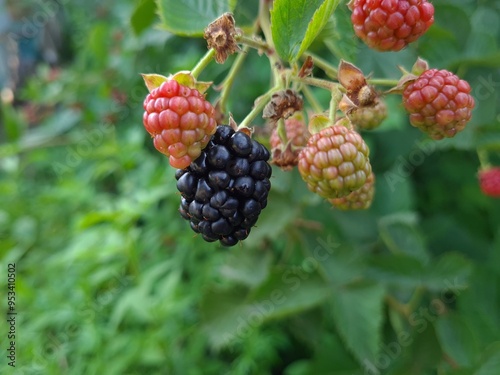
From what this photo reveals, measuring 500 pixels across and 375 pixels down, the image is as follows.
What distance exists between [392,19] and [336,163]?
0.26 metres

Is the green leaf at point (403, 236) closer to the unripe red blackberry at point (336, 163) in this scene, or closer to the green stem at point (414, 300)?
the green stem at point (414, 300)

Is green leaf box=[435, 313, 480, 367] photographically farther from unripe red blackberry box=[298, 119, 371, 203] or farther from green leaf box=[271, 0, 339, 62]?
green leaf box=[271, 0, 339, 62]

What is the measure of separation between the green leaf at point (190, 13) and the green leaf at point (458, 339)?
3.60 feet

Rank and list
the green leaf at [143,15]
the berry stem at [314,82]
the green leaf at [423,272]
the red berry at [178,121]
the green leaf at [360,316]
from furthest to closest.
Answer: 1. the green leaf at [423,272]
2. the green leaf at [360,316]
3. the green leaf at [143,15]
4. the berry stem at [314,82]
5. the red berry at [178,121]

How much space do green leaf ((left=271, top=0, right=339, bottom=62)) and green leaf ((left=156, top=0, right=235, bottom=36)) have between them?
18cm

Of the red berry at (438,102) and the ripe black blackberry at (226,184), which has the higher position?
the red berry at (438,102)

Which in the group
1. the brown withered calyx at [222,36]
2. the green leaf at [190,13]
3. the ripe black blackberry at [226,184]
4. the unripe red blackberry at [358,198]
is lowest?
the unripe red blackberry at [358,198]

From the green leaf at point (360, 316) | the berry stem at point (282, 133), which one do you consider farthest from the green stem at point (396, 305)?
the berry stem at point (282, 133)

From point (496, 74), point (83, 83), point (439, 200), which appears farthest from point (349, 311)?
point (83, 83)

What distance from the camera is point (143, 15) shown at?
1265 mm

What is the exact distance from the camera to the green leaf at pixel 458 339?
1.42 m

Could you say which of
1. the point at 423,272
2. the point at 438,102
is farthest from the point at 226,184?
the point at 423,272

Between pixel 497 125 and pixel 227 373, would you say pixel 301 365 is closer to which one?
pixel 227 373

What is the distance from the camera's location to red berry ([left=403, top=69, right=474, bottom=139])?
83 cm
